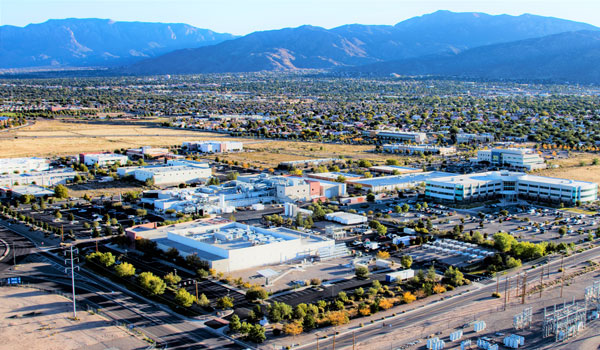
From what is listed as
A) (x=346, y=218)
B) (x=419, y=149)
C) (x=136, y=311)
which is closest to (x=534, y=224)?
(x=346, y=218)

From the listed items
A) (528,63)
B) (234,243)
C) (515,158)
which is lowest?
(234,243)

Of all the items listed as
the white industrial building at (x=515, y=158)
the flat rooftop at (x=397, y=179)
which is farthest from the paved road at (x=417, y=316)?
the white industrial building at (x=515, y=158)

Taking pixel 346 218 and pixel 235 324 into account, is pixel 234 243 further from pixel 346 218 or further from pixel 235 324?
pixel 346 218

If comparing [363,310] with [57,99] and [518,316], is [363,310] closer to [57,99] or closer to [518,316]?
[518,316]

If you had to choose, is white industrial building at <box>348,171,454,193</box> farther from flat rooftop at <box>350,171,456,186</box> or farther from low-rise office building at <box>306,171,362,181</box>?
low-rise office building at <box>306,171,362,181</box>

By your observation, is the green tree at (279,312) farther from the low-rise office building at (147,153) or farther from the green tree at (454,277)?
the low-rise office building at (147,153)

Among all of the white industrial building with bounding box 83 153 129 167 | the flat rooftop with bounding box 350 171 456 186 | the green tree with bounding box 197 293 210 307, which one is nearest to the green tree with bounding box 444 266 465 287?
the green tree with bounding box 197 293 210 307

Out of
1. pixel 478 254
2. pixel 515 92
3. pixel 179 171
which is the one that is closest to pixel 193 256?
pixel 478 254
